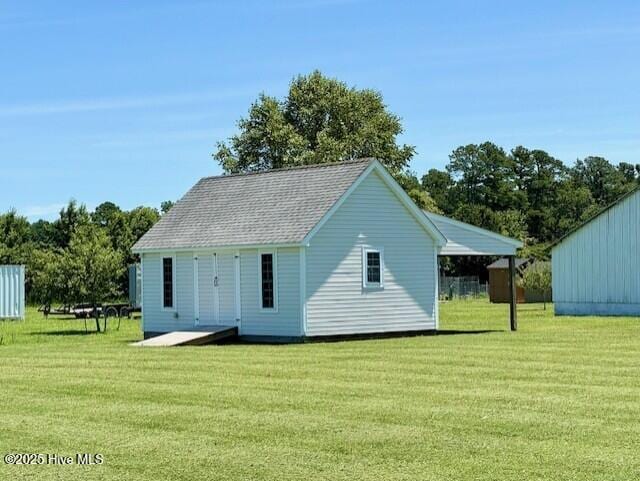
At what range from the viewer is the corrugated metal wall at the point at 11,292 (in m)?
53.7

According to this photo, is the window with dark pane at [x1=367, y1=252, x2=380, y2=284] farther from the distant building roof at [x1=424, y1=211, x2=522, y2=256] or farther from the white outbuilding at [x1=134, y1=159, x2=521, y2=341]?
the distant building roof at [x1=424, y1=211, x2=522, y2=256]

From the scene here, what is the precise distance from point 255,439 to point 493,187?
104172 mm

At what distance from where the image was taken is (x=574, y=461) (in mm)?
11648

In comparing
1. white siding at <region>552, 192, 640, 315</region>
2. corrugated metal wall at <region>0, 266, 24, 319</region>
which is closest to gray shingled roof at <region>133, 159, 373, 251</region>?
white siding at <region>552, 192, 640, 315</region>

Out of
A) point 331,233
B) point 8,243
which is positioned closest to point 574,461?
point 331,233

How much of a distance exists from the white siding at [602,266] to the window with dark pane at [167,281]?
19.7 m

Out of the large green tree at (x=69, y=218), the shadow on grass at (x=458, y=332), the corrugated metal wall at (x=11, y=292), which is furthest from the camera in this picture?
the large green tree at (x=69, y=218)

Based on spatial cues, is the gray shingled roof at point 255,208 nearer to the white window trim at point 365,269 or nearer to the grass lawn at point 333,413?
the white window trim at point 365,269

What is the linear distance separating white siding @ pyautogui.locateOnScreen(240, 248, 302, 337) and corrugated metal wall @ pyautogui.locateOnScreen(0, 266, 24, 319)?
23.0 meters

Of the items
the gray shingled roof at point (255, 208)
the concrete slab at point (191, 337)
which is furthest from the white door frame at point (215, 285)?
the concrete slab at point (191, 337)

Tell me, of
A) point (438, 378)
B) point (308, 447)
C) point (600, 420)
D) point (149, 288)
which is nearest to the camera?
point (308, 447)

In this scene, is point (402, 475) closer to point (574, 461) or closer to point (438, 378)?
point (574, 461)

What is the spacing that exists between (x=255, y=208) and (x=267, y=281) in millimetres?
2924

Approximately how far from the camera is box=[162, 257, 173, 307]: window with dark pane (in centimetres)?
3562
